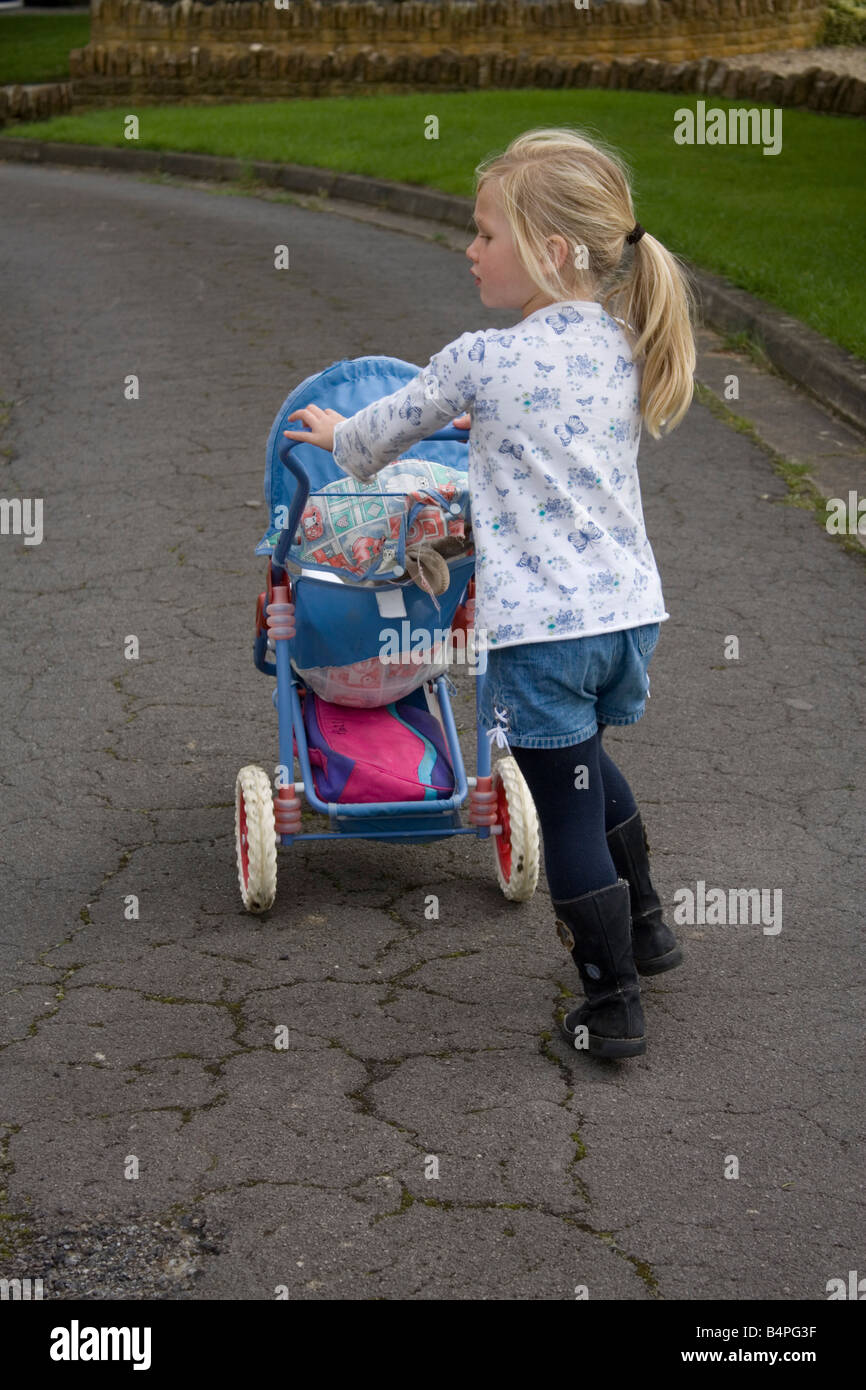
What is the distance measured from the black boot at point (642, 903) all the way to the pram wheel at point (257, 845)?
806 millimetres

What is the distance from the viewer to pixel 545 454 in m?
3.03

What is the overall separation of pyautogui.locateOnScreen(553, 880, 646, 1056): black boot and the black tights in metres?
0.03

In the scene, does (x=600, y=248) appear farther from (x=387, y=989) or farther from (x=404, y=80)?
(x=404, y=80)

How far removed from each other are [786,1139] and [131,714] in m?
2.64

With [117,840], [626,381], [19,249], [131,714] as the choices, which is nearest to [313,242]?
[19,249]

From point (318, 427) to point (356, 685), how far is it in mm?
906

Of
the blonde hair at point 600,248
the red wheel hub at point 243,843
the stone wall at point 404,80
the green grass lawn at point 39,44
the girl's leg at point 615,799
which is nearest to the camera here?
the blonde hair at point 600,248

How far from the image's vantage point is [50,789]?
178 inches

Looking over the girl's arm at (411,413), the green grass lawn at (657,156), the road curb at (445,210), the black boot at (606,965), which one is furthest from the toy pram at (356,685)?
the green grass lawn at (657,156)

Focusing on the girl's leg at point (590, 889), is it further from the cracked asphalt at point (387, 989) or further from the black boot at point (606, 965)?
the cracked asphalt at point (387, 989)

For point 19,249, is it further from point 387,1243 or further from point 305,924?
point 387,1243

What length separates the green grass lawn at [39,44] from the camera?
22875 mm

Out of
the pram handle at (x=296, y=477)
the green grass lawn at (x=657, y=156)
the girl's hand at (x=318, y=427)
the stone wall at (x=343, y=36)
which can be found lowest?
the pram handle at (x=296, y=477)

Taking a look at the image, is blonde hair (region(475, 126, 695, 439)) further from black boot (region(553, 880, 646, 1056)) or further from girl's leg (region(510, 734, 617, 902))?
black boot (region(553, 880, 646, 1056))
